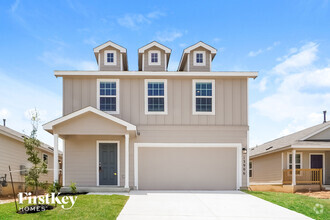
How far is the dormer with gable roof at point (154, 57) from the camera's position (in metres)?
12.9

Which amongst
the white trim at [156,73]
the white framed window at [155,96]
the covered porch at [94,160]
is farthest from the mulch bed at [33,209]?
the white trim at [156,73]

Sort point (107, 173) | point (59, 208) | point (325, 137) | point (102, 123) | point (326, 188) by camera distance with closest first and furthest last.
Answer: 1. point (59, 208)
2. point (102, 123)
3. point (107, 173)
4. point (326, 188)
5. point (325, 137)

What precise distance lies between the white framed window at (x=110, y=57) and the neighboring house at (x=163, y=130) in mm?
855

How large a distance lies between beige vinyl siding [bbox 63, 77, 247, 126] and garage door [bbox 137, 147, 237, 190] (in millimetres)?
1286

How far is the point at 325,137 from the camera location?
15.9 metres

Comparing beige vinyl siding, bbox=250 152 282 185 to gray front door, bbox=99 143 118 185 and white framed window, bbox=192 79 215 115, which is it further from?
gray front door, bbox=99 143 118 185

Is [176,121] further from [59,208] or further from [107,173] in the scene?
[59,208]

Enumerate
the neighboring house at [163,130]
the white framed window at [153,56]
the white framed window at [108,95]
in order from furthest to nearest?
1. the white framed window at [153,56]
2. the white framed window at [108,95]
3. the neighboring house at [163,130]

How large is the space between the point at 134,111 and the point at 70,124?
2779 mm

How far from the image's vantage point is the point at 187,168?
40.0ft

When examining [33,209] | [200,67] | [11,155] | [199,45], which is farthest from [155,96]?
[11,155]

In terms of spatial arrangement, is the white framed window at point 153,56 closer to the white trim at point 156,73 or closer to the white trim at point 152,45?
the white trim at point 152,45

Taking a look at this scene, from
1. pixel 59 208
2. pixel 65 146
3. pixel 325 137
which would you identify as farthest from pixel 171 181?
pixel 325 137

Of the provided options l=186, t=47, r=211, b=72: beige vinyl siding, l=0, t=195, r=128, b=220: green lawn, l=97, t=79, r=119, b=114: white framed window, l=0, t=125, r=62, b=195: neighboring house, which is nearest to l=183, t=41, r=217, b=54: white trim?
l=186, t=47, r=211, b=72: beige vinyl siding
